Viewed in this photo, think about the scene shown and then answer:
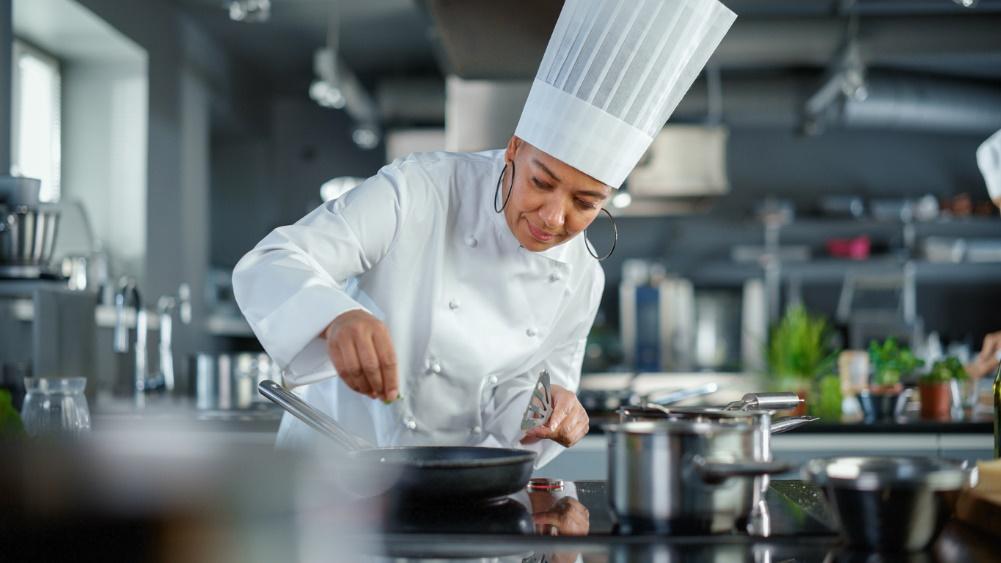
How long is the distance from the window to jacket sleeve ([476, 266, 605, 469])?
3284 millimetres

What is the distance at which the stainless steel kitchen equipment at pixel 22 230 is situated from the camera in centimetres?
256

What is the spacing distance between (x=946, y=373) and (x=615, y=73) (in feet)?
6.39

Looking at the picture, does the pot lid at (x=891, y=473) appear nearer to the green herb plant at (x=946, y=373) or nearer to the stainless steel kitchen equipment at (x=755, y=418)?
the stainless steel kitchen equipment at (x=755, y=418)

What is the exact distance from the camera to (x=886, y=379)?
3043 millimetres

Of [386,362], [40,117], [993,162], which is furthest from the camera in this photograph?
[40,117]

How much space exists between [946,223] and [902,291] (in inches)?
37.2

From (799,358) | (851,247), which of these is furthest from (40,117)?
(851,247)

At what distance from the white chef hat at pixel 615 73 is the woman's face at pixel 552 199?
0.03m

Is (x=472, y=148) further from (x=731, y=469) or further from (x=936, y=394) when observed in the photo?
(x=731, y=469)

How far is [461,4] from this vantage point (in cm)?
247

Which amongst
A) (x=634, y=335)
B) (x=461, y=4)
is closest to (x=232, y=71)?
(x=634, y=335)

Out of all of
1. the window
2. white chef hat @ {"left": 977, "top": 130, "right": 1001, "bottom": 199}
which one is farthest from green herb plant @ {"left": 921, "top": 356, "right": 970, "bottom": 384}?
the window

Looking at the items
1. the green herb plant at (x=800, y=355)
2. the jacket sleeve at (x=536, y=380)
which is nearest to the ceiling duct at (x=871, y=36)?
the green herb plant at (x=800, y=355)

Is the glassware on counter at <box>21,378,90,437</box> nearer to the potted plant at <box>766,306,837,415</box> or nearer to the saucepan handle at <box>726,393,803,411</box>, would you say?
the saucepan handle at <box>726,393,803,411</box>
